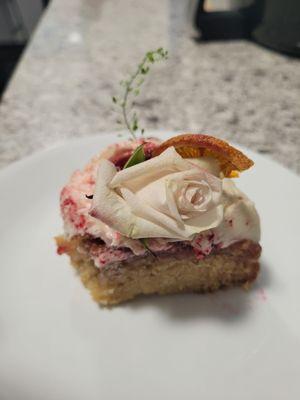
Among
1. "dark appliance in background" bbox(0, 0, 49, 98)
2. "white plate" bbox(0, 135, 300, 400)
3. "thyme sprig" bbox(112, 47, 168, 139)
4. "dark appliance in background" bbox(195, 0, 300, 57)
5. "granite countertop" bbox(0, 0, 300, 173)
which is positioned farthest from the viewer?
"dark appliance in background" bbox(0, 0, 49, 98)

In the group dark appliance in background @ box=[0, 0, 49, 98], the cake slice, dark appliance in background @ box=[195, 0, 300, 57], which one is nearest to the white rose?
the cake slice

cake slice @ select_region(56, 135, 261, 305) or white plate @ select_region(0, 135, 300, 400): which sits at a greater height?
cake slice @ select_region(56, 135, 261, 305)

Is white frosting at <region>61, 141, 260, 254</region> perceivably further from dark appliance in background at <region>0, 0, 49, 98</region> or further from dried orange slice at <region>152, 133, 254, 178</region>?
dark appliance in background at <region>0, 0, 49, 98</region>

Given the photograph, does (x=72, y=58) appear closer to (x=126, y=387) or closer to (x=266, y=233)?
(x=266, y=233)

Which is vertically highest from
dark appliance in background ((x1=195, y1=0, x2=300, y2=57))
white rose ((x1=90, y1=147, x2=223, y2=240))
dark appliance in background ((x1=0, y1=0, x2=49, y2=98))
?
white rose ((x1=90, y1=147, x2=223, y2=240))

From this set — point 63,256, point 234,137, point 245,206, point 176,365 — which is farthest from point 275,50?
point 176,365

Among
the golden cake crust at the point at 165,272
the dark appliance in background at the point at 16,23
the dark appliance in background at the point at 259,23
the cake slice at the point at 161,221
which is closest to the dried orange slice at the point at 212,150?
the cake slice at the point at 161,221

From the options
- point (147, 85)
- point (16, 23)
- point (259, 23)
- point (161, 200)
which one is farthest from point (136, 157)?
point (16, 23)

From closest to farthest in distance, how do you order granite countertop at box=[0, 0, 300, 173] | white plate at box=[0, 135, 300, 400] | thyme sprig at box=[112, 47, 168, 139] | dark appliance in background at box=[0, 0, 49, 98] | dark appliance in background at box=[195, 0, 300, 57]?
A: white plate at box=[0, 135, 300, 400] < thyme sprig at box=[112, 47, 168, 139] < granite countertop at box=[0, 0, 300, 173] < dark appliance in background at box=[195, 0, 300, 57] < dark appliance in background at box=[0, 0, 49, 98]
